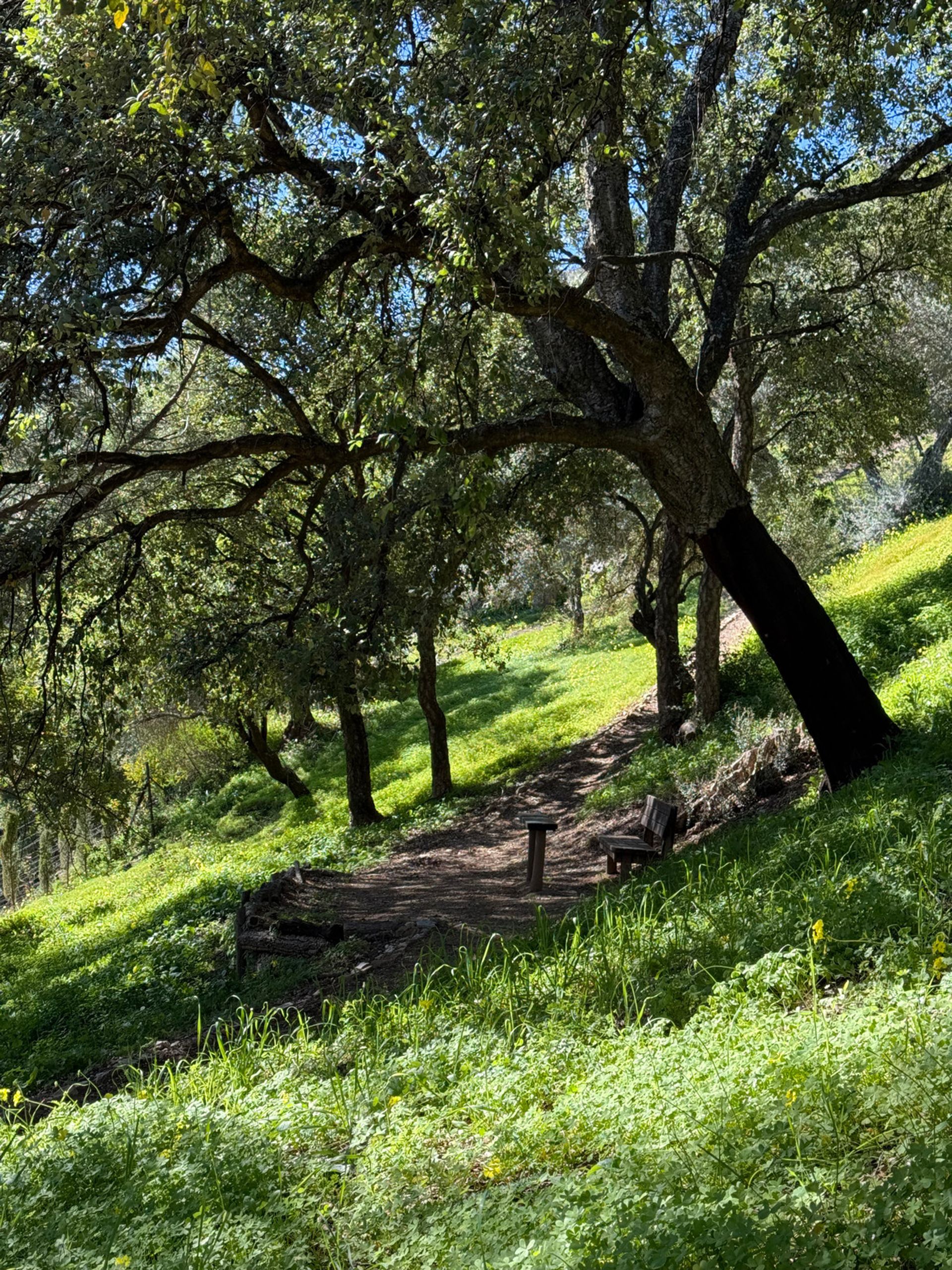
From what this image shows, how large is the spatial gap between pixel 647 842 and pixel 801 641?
256 cm

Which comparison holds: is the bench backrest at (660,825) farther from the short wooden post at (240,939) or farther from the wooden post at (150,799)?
the wooden post at (150,799)

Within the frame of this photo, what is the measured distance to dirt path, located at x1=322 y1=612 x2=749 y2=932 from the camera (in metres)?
10.1

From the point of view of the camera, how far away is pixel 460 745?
2217 cm

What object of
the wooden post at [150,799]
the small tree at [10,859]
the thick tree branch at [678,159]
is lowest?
the small tree at [10,859]

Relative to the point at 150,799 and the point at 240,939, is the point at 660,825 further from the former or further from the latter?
the point at 150,799

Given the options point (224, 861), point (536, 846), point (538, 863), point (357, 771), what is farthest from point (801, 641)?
point (224, 861)

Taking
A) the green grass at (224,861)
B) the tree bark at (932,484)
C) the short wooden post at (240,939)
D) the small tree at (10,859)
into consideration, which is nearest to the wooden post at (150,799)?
the green grass at (224,861)

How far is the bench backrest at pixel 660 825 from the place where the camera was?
380 inches

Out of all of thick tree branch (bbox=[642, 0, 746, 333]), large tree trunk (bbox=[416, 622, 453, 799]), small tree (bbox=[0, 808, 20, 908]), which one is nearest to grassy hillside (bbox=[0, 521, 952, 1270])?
thick tree branch (bbox=[642, 0, 746, 333])

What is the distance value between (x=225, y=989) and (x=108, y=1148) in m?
4.66

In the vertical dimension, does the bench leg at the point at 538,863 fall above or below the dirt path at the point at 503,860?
above

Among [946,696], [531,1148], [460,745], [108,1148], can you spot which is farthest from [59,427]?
[460,745]

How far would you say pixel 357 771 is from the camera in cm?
1692

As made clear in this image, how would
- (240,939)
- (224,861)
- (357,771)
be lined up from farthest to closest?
(224,861) → (357,771) → (240,939)
